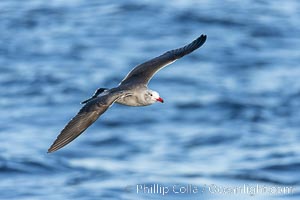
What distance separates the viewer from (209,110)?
24812 millimetres

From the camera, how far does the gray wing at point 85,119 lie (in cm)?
1193

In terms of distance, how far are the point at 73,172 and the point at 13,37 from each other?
350 inches

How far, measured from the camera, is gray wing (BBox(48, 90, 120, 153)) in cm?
1193

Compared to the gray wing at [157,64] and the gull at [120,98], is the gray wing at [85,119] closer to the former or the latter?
the gull at [120,98]

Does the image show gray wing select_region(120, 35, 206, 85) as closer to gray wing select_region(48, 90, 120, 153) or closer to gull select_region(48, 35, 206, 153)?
gull select_region(48, 35, 206, 153)

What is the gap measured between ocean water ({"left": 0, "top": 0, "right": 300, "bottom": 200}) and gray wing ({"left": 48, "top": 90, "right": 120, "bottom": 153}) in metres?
7.63

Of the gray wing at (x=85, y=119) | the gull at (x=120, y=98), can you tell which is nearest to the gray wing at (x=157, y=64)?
the gull at (x=120, y=98)

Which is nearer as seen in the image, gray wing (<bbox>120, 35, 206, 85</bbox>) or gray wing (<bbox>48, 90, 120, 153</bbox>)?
gray wing (<bbox>48, 90, 120, 153</bbox>)

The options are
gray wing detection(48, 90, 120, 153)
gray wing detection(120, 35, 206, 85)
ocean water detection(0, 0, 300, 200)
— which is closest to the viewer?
gray wing detection(48, 90, 120, 153)

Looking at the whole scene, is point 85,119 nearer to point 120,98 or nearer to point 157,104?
point 120,98

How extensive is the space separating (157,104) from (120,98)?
12.6 m

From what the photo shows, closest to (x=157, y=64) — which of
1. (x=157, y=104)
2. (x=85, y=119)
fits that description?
(x=85, y=119)

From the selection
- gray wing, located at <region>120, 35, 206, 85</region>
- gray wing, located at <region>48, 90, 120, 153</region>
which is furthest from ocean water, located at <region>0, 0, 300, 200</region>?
gray wing, located at <region>48, 90, 120, 153</region>

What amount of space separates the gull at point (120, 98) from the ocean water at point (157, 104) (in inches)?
232
